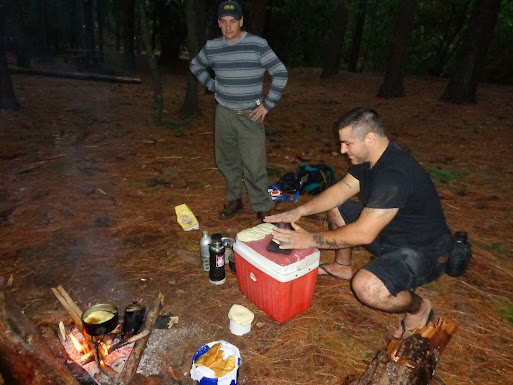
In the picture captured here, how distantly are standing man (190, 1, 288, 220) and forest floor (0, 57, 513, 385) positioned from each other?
86 centimetres

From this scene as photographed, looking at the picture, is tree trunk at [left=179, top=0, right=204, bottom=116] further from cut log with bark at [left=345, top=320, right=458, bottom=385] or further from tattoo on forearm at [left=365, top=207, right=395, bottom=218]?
cut log with bark at [left=345, top=320, right=458, bottom=385]

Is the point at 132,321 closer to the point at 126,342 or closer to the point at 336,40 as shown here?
the point at 126,342

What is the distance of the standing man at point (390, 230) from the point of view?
3.14 meters

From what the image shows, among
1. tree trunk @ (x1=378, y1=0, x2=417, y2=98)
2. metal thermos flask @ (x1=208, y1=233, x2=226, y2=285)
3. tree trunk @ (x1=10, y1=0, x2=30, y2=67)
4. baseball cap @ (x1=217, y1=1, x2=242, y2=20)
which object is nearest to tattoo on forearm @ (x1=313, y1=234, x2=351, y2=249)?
metal thermos flask @ (x1=208, y1=233, x2=226, y2=285)

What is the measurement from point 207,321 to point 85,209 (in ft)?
9.96

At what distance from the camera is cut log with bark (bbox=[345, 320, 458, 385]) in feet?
8.30

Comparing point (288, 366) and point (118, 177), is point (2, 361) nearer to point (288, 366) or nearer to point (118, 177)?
point (288, 366)

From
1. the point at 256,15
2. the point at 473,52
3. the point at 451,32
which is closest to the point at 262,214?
the point at 256,15

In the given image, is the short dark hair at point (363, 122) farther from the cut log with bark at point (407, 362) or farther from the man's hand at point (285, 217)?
the cut log with bark at point (407, 362)

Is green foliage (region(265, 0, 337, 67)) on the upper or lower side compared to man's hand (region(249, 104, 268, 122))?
upper

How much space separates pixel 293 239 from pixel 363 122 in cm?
120

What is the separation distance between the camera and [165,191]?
6.34m

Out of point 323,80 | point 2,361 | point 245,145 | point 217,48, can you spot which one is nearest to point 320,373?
point 2,361

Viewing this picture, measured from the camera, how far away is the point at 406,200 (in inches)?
126
